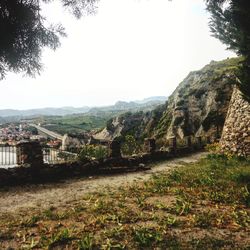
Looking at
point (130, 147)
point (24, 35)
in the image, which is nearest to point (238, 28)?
point (24, 35)

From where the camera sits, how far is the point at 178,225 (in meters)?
6.96

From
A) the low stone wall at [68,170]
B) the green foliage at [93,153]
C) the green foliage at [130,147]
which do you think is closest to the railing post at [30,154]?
the low stone wall at [68,170]

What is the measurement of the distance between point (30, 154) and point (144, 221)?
622 centimetres

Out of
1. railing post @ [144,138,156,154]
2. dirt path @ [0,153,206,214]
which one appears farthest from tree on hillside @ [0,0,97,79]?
railing post @ [144,138,156,154]

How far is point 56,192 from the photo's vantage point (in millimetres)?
10227

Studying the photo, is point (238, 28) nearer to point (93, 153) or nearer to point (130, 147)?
point (93, 153)

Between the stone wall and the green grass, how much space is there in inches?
216

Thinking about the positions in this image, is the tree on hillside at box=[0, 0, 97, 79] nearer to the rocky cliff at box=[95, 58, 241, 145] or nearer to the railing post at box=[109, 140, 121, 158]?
the railing post at box=[109, 140, 121, 158]

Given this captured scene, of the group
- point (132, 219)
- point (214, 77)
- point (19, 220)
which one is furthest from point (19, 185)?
point (214, 77)

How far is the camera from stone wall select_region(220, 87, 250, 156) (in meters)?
15.6

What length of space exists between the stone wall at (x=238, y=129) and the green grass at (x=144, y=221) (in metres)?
5.49

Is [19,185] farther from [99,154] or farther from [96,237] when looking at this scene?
[96,237]

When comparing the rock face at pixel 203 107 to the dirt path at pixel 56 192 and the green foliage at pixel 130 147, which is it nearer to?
the green foliage at pixel 130 147

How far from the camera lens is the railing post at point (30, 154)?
11.9m
